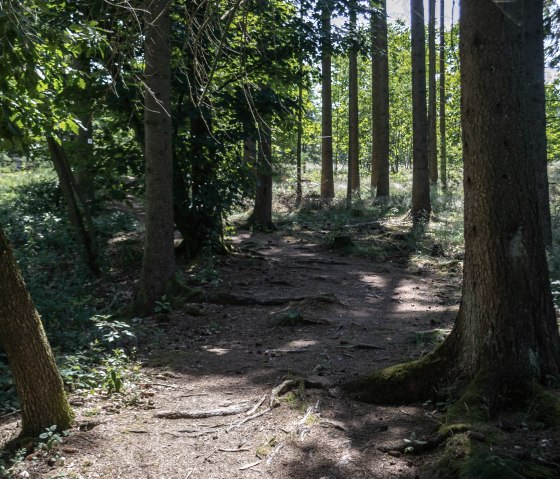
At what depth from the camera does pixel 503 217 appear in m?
4.18

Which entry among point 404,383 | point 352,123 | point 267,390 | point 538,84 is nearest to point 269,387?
point 267,390

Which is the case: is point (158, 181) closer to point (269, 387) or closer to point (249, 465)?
point (269, 387)

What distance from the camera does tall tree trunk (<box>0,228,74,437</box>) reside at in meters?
4.45

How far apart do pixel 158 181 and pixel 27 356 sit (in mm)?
5176

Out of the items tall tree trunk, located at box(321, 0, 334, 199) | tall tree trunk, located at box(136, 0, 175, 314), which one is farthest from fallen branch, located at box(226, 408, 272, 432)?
tall tree trunk, located at box(321, 0, 334, 199)

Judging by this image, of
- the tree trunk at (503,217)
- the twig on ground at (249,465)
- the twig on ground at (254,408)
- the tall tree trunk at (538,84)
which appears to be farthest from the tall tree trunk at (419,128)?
the twig on ground at (249,465)

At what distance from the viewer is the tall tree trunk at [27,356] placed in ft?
14.6

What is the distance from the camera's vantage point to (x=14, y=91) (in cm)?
595

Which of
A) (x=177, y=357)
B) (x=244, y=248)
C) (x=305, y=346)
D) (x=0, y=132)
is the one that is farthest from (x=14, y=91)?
(x=244, y=248)

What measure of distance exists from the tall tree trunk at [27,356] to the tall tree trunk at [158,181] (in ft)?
14.6

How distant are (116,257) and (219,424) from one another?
323 inches

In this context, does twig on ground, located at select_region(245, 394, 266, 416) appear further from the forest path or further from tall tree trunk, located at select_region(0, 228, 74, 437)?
tall tree trunk, located at select_region(0, 228, 74, 437)

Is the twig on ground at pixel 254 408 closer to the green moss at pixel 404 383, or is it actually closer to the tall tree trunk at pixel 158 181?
the green moss at pixel 404 383

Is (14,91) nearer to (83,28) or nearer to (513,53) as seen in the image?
(83,28)
